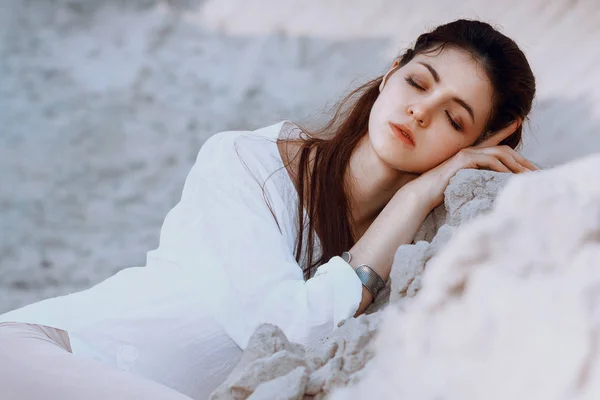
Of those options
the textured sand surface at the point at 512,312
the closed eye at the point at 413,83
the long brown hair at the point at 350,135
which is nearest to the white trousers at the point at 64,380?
the textured sand surface at the point at 512,312

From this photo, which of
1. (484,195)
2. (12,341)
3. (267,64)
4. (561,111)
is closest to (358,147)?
(484,195)

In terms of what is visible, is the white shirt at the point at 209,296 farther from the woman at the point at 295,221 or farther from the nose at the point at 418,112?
the nose at the point at 418,112

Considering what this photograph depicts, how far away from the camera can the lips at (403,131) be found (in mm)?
1973

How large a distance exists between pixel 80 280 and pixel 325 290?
2253mm

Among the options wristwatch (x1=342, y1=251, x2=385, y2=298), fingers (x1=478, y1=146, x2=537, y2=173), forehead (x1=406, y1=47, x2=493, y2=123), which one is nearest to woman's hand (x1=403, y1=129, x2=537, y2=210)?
fingers (x1=478, y1=146, x2=537, y2=173)

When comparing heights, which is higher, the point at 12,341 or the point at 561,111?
the point at 12,341

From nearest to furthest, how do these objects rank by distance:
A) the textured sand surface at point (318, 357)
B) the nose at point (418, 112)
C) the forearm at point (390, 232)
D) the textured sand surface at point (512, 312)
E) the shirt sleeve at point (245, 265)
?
the textured sand surface at point (512, 312) < the textured sand surface at point (318, 357) < the shirt sleeve at point (245, 265) < the forearm at point (390, 232) < the nose at point (418, 112)

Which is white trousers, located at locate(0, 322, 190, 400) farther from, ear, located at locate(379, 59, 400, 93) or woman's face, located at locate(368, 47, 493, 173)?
ear, located at locate(379, 59, 400, 93)

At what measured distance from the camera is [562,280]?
962 millimetres

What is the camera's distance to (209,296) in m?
1.81

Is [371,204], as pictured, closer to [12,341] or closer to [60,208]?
[12,341]

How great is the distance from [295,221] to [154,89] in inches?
120

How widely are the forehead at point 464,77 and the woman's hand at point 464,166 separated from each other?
102 millimetres

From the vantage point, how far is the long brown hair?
202 cm
